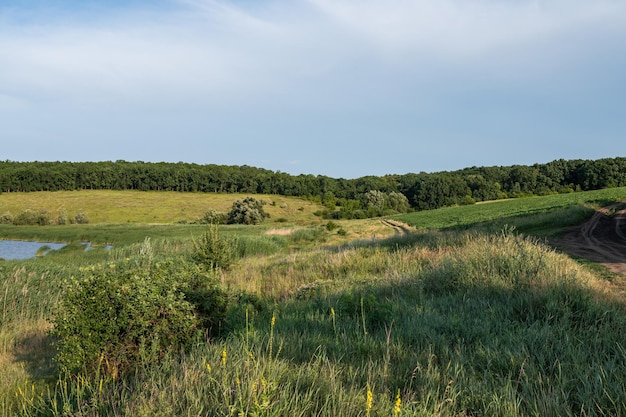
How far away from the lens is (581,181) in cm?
9888

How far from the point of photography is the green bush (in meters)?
5.82

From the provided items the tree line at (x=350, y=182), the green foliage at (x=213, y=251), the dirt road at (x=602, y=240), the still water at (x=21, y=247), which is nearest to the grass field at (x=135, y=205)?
the tree line at (x=350, y=182)

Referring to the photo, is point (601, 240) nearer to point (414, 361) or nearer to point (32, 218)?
point (414, 361)

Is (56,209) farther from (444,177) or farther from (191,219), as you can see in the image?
(444,177)

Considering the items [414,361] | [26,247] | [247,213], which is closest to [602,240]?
[414,361]

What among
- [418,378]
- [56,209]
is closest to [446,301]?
[418,378]

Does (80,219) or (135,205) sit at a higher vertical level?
(135,205)

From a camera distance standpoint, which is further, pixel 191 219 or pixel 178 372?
pixel 191 219

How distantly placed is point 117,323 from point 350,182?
444ft

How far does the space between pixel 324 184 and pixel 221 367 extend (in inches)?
5182

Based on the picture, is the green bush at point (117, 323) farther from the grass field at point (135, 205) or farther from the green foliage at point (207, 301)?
the grass field at point (135, 205)

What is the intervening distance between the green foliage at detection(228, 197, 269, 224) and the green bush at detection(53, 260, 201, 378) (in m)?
79.0

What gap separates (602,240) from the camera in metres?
17.5

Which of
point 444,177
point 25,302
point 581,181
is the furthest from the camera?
point 444,177
